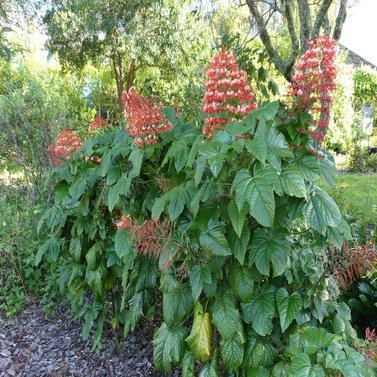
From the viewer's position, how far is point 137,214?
195cm

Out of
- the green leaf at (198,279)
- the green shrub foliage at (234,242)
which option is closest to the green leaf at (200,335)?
the green shrub foliage at (234,242)

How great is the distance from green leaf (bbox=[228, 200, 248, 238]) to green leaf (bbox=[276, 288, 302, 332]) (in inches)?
15.0

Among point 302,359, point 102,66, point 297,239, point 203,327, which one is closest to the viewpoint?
point 302,359

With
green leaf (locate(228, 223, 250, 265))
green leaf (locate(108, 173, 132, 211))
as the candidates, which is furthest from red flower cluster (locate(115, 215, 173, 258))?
green leaf (locate(228, 223, 250, 265))

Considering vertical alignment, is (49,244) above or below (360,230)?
below

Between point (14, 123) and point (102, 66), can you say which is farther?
point (102, 66)

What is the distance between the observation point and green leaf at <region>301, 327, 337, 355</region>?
1297 millimetres

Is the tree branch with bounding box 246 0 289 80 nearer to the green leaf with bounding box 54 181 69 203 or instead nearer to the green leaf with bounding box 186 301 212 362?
the green leaf with bounding box 54 181 69 203

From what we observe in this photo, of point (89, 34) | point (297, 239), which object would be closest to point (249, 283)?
point (297, 239)

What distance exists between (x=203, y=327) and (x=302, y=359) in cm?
48

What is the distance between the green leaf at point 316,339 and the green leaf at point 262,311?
18cm

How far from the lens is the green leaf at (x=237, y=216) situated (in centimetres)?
129

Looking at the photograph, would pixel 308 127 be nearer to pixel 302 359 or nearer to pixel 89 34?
pixel 302 359

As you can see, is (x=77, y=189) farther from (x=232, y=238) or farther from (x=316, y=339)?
(x=316, y=339)
